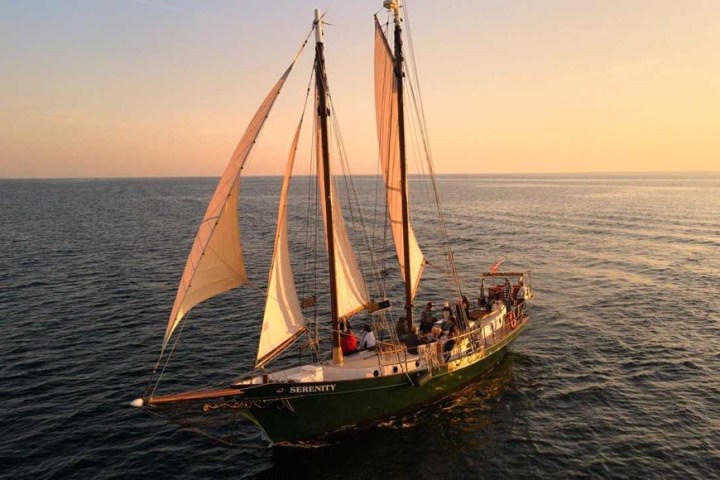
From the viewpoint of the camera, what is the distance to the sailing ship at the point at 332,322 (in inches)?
641

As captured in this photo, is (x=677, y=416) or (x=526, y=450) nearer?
(x=526, y=450)

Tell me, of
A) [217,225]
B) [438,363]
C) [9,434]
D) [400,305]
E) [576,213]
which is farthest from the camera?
[576,213]

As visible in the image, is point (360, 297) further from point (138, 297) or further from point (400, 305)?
point (138, 297)

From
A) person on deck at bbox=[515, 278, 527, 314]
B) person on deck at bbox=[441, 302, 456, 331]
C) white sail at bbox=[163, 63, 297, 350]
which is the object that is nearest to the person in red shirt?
person on deck at bbox=[441, 302, 456, 331]

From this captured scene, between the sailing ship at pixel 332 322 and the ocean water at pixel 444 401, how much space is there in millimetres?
1622

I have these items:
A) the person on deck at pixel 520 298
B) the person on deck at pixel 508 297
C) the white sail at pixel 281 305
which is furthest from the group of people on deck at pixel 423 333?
the person on deck at pixel 520 298

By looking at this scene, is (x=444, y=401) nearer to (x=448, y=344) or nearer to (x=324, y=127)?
(x=448, y=344)

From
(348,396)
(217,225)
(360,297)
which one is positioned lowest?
(348,396)

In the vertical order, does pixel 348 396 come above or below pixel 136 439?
above

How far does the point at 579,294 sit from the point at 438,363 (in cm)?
2651

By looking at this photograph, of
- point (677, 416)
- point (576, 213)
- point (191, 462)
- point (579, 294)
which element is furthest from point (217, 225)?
point (576, 213)

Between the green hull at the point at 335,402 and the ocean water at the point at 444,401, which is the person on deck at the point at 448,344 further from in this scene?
the ocean water at the point at 444,401

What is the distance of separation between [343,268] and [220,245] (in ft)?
21.4

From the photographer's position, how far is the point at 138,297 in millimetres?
42969
